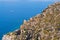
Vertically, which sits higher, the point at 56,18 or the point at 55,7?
the point at 55,7

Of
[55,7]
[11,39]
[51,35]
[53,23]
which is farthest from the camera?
[55,7]

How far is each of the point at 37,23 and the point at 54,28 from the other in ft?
13.1

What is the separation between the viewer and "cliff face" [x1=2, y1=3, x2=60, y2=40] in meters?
27.0

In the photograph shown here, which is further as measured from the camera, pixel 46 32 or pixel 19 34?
pixel 19 34

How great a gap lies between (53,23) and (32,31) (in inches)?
100

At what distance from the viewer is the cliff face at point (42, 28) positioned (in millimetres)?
26998

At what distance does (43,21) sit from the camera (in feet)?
101

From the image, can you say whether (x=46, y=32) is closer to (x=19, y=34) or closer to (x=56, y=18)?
(x=56, y=18)

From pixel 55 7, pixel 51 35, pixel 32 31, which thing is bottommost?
pixel 51 35

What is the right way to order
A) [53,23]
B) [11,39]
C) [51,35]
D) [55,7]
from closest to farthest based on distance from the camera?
[51,35], [53,23], [11,39], [55,7]

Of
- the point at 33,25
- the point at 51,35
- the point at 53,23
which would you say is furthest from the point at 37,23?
the point at 51,35

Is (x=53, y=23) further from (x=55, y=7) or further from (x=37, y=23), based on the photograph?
(x=55, y=7)

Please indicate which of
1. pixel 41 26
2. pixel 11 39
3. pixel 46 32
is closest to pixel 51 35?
pixel 46 32

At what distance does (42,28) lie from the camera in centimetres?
2877
